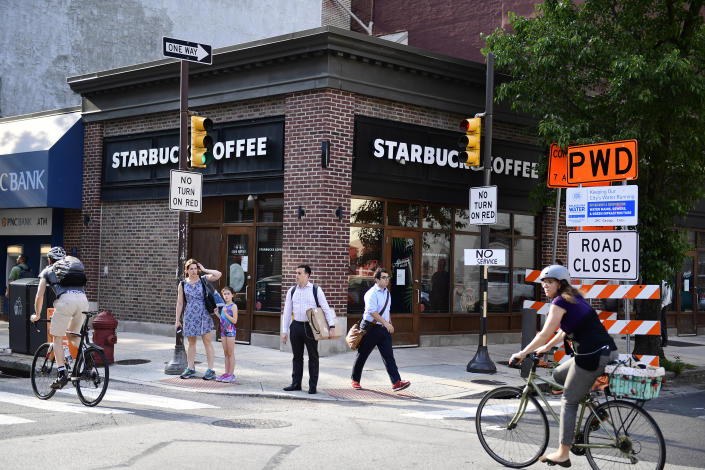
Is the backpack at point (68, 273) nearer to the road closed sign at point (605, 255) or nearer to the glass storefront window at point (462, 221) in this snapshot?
the road closed sign at point (605, 255)

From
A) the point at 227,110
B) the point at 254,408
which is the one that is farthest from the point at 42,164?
the point at 254,408

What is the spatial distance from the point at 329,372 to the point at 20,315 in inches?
215

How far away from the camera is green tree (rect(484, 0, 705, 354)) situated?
13.7 metres

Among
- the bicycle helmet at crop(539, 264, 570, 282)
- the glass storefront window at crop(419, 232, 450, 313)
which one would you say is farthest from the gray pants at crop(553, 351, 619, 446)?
the glass storefront window at crop(419, 232, 450, 313)

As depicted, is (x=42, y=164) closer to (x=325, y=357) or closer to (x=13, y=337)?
(x=13, y=337)

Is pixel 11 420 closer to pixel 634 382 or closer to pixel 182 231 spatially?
pixel 182 231

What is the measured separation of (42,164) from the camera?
19.3 meters

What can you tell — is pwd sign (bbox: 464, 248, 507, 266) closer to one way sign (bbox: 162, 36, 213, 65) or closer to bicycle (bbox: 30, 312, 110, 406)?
one way sign (bbox: 162, 36, 213, 65)

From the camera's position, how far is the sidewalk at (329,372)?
1143 cm

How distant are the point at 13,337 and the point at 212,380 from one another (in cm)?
426

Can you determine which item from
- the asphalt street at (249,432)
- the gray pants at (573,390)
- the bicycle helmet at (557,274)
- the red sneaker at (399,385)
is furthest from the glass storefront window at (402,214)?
the gray pants at (573,390)

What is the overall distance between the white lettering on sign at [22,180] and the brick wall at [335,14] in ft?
44.7

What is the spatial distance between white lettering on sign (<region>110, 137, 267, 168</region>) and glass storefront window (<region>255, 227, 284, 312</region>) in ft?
5.51

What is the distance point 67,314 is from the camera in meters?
9.81
